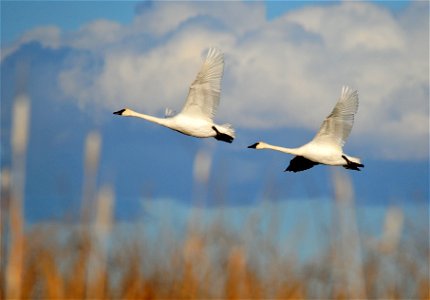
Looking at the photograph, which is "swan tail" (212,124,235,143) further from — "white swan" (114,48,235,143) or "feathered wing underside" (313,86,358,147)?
"feathered wing underside" (313,86,358,147)

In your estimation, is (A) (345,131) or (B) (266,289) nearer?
(B) (266,289)

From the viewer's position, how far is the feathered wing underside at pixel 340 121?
832 inches

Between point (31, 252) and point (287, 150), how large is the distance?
496 inches

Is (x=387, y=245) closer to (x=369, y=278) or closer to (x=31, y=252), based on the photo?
(x=369, y=278)

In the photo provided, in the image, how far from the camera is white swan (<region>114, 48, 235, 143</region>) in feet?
70.7

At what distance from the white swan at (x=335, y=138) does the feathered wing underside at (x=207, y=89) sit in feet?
7.02

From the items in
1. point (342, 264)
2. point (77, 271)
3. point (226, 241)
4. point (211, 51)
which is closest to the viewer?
point (77, 271)

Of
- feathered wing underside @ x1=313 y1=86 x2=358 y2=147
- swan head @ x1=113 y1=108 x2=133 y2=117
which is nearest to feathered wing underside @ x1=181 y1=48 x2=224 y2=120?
swan head @ x1=113 y1=108 x2=133 y2=117

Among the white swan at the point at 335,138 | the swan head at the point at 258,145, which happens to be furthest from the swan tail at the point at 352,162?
the swan head at the point at 258,145

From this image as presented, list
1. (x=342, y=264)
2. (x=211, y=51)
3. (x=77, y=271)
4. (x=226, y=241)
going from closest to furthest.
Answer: (x=77, y=271) → (x=342, y=264) → (x=226, y=241) → (x=211, y=51)

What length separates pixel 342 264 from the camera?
10.1 m

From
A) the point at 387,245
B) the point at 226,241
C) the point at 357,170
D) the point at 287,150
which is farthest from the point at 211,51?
the point at 387,245

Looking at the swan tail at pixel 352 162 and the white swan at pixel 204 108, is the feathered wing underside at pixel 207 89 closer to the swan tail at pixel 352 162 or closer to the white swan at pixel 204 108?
the white swan at pixel 204 108

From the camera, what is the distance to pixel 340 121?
21531mm
